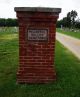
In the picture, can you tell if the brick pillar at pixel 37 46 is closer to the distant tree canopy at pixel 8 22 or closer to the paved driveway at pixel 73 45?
the paved driveway at pixel 73 45

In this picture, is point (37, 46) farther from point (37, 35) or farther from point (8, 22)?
point (8, 22)

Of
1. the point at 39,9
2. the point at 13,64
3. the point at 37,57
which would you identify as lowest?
the point at 13,64

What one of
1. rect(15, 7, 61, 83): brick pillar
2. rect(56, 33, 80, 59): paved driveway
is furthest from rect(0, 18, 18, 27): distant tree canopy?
rect(15, 7, 61, 83): brick pillar

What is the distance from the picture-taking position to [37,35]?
9391mm

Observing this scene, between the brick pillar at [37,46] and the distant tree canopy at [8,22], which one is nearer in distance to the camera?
the brick pillar at [37,46]

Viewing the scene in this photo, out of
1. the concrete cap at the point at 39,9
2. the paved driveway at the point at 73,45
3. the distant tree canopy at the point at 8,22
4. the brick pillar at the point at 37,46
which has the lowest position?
the distant tree canopy at the point at 8,22

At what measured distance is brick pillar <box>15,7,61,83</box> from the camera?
930cm

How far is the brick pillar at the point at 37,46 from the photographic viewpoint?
9305mm

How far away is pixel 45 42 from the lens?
9484mm

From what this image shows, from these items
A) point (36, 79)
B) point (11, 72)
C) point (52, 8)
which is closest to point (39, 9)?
point (52, 8)

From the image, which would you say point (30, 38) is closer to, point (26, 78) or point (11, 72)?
point (26, 78)

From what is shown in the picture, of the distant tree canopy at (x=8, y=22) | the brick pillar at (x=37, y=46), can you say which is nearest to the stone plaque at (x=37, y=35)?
the brick pillar at (x=37, y=46)

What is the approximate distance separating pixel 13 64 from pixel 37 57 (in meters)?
4.05

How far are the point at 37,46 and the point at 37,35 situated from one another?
0.97 ft
